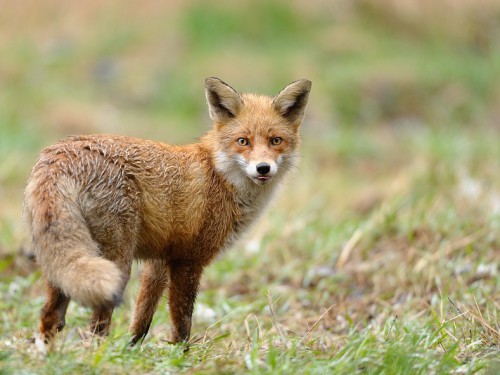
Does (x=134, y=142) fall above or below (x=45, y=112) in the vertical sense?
above

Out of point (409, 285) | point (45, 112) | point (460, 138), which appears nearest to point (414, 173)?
point (460, 138)

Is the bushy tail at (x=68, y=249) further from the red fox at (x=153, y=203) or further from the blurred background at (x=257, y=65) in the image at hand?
the blurred background at (x=257, y=65)

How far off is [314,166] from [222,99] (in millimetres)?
7261

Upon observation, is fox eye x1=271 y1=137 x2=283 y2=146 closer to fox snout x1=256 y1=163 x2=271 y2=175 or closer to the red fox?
the red fox

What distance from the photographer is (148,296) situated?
5719mm

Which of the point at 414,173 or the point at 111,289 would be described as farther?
the point at 414,173

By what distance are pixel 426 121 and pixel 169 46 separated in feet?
19.3

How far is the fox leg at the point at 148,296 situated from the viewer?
18.6ft

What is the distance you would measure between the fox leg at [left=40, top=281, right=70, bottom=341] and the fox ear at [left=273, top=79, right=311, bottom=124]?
7.67ft

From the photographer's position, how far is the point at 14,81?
16266 millimetres

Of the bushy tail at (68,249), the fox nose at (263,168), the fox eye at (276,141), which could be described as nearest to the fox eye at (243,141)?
the fox eye at (276,141)

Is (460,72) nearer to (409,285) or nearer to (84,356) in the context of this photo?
(409,285)

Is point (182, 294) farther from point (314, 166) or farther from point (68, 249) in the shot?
point (314, 166)

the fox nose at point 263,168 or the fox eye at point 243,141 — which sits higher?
the fox eye at point 243,141
